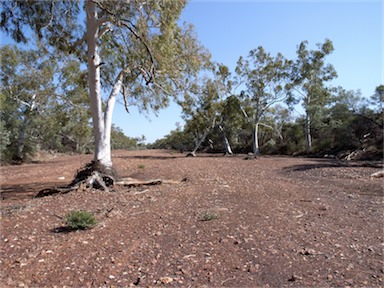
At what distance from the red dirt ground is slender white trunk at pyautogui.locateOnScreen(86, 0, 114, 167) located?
151 centimetres

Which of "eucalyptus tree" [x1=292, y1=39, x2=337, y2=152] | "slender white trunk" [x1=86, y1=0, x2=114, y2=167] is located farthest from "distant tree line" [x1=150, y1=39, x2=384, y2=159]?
"slender white trunk" [x1=86, y1=0, x2=114, y2=167]

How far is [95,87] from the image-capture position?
7020 millimetres

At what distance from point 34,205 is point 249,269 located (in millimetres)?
4211

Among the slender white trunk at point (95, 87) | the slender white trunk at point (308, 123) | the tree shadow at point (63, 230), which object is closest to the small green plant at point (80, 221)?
the tree shadow at point (63, 230)

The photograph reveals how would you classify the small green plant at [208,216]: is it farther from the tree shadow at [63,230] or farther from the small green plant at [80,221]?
the tree shadow at [63,230]

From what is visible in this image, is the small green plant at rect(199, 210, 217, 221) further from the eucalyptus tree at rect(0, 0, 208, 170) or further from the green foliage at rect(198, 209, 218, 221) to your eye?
the eucalyptus tree at rect(0, 0, 208, 170)

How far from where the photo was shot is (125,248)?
331cm

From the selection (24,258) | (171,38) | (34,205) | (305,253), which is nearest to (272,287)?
(305,253)

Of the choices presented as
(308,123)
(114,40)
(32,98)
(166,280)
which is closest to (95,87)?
(114,40)

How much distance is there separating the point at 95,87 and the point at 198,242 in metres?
5.14

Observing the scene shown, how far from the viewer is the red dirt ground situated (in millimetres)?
2664

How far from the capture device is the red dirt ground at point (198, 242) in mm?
2664

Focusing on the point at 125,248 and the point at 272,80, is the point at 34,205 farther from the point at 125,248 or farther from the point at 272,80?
the point at 272,80

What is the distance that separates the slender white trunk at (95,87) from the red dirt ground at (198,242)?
1.51 m
